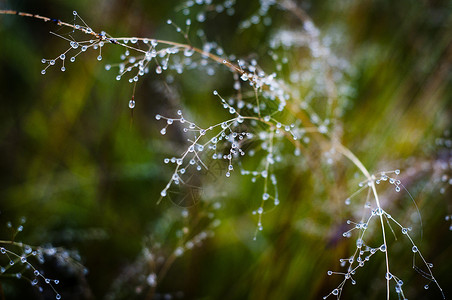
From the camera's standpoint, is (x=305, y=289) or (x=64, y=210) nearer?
(x=305, y=289)

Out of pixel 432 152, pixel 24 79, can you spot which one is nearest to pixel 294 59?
pixel 432 152

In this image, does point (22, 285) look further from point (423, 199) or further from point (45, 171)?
point (423, 199)

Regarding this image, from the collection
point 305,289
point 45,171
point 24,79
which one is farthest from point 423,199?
point 24,79

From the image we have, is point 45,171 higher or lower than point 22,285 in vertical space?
higher

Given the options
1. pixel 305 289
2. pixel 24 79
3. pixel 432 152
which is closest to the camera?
pixel 432 152

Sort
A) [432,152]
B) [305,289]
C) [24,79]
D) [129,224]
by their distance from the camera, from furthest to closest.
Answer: [24,79] → [129,224] → [305,289] → [432,152]

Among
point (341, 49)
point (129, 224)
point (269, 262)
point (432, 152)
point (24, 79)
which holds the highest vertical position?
point (341, 49)

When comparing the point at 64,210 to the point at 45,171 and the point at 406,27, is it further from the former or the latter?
the point at 406,27
